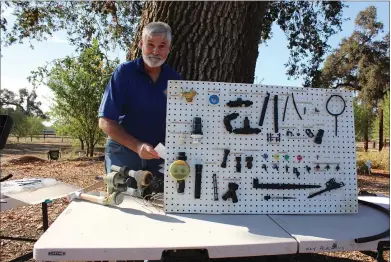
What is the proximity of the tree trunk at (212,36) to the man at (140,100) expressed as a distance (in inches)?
27.1

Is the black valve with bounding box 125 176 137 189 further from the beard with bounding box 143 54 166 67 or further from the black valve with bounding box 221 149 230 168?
the beard with bounding box 143 54 166 67

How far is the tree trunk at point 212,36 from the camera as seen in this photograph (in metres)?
2.87

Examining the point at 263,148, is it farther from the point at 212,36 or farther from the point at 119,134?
the point at 212,36

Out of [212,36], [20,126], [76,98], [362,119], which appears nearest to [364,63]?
[362,119]

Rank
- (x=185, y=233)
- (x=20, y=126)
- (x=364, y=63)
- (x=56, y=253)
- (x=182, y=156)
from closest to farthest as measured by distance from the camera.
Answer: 1. (x=56, y=253)
2. (x=185, y=233)
3. (x=182, y=156)
4. (x=364, y=63)
5. (x=20, y=126)

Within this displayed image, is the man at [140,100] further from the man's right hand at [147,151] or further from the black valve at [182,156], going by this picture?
the black valve at [182,156]

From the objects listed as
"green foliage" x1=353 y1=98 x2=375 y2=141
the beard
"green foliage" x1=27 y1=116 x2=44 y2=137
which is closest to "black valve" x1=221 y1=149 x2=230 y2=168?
the beard

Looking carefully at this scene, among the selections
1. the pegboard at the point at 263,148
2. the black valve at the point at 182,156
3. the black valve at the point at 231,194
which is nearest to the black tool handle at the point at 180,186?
the pegboard at the point at 263,148

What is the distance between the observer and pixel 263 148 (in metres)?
1.88

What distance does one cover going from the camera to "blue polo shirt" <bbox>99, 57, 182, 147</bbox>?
2.12m

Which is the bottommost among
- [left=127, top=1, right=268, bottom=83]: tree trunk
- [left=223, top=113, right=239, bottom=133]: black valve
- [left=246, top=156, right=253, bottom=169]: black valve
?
[left=246, top=156, right=253, bottom=169]: black valve

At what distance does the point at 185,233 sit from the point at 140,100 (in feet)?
3.42

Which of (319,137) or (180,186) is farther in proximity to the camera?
(319,137)

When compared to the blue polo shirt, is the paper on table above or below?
below
